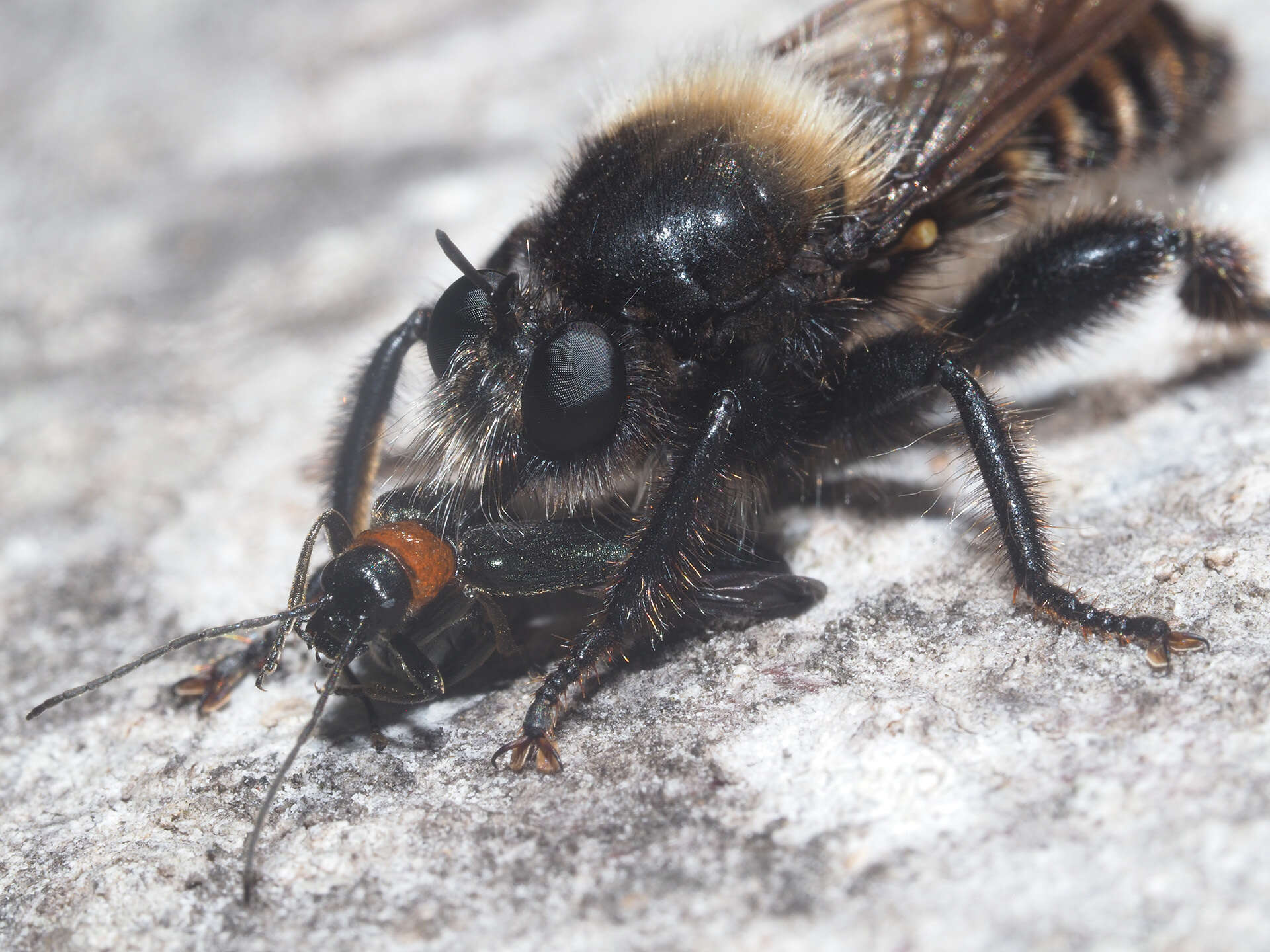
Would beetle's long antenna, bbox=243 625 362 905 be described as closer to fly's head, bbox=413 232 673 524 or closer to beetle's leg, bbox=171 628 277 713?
fly's head, bbox=413 232 673 524

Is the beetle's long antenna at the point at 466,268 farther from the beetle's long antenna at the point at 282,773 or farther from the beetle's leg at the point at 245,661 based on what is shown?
the beetle's long antenna at the point at 282,773

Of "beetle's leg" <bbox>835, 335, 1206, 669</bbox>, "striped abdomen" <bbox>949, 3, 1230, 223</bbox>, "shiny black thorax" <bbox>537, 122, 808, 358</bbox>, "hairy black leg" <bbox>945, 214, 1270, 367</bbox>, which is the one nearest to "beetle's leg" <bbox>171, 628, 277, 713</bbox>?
"shiny black thorax" <bbox>537, 122, 808, 358</bbox>

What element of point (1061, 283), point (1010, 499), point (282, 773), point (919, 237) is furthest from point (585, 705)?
point (1061, 283)

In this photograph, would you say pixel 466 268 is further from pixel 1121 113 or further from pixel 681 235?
pixel 1121 113

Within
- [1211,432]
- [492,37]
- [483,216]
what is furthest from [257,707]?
[492,37]

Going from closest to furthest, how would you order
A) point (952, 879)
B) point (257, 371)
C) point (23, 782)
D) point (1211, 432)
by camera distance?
point (952, 879)
point (23, 782)
point (1211, 432)
point (257, 371)

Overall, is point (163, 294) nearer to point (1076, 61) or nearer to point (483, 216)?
point (483, 216)
